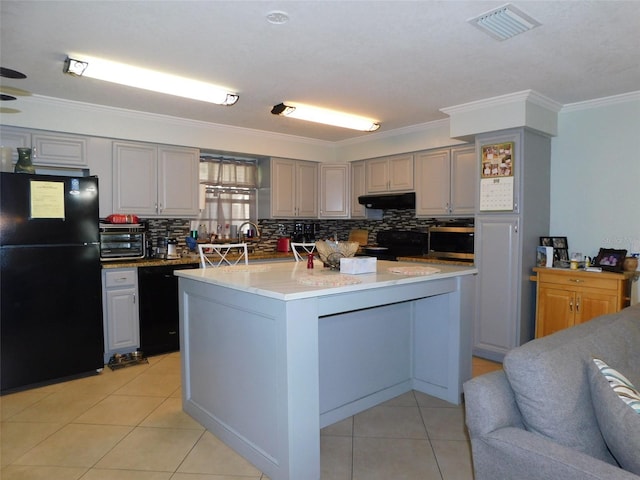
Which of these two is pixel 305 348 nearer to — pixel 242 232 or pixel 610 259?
pixel 610 259

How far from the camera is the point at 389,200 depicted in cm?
518

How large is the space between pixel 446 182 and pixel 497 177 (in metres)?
0.81

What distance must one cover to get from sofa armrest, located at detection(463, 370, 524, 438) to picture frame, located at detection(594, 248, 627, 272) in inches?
104

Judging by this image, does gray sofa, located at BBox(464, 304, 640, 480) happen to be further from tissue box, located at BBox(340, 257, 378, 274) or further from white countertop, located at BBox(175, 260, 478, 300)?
tissue box, located at BBox(340, 257, 378, 274)

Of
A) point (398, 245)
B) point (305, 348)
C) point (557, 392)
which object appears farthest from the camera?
point (398, 245)

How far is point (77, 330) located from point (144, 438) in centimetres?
135

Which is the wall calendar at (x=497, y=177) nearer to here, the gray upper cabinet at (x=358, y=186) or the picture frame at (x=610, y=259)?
the picture frame at (x=610, y=259)

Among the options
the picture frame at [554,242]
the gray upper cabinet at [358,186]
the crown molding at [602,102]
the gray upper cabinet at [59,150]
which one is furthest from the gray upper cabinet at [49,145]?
the crown molding at [602,102]

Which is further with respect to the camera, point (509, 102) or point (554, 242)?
point (554, 242)

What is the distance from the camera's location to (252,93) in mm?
3580

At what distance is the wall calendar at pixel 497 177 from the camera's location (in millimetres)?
3799

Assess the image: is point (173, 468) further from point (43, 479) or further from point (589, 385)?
point (589, 385)

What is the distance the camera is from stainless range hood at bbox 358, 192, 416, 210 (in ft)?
16.5

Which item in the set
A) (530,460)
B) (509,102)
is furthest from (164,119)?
(530,460)
